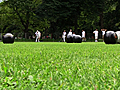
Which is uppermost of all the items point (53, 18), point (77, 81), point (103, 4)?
point (103, 4)

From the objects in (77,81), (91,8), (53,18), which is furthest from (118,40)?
(91,8)

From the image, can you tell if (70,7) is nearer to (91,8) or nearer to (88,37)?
(91,8)

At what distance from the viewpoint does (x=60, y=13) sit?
4072 cm

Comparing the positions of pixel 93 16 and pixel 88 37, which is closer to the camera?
pixel 93 16

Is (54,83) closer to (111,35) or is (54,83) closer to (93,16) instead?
(111,35)

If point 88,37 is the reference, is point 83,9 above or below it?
above

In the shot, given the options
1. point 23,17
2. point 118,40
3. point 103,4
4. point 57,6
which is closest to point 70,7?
point 57,6

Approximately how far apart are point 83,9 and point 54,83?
138 ft

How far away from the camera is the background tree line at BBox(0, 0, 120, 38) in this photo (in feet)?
135

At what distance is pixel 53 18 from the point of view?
40594 millimetres

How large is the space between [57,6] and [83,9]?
642 cm

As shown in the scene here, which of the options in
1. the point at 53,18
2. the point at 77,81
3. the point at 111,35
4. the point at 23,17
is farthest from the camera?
the point at 23,17

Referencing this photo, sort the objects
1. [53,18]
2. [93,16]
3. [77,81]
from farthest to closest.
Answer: [93,16] → [53,18] → [77,81]

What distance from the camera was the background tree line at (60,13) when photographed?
41144mm
